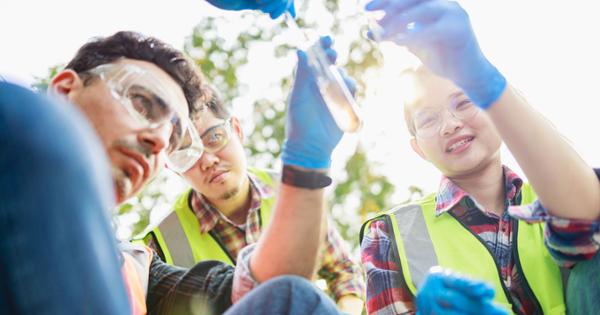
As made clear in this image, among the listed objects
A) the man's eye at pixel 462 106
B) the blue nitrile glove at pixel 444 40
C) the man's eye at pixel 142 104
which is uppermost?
the blue nitrile glove at pixel 444 40

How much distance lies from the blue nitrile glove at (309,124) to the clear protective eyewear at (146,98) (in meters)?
0.28

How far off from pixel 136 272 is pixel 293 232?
437mm

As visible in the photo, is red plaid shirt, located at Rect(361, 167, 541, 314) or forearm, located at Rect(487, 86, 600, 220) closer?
forearm, located at Rect(487, 86, 600, 220)

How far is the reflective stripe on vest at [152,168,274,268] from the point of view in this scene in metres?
2.45

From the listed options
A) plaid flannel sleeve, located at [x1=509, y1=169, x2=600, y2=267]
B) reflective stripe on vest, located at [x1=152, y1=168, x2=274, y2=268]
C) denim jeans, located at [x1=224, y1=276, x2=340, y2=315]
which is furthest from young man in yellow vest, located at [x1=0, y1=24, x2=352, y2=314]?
reflective stripe on vest, located at [x1=152, y1=168, x2=274, y2=268]

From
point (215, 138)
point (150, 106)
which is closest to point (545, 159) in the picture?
point (150, 106)

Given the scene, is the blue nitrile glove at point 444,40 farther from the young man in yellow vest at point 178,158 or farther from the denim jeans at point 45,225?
the denim jeans at point 45,225

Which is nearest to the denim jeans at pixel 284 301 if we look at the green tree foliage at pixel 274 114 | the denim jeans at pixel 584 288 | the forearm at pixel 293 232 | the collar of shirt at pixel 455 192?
the forearm at pixel 293 232

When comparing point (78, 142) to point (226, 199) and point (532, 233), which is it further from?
point (226, 199)

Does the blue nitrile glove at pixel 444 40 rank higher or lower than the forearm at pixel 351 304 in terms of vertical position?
higher

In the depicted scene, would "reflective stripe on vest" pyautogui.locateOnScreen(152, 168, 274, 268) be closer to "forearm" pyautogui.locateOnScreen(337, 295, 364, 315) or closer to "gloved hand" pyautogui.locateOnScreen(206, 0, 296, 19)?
"forearm" pyautogui.locateOnScreen(337, 295, 364, 315)

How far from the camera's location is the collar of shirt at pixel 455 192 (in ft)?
6.56

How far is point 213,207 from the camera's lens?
256 cm

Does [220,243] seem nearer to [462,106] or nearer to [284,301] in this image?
[462,106]
